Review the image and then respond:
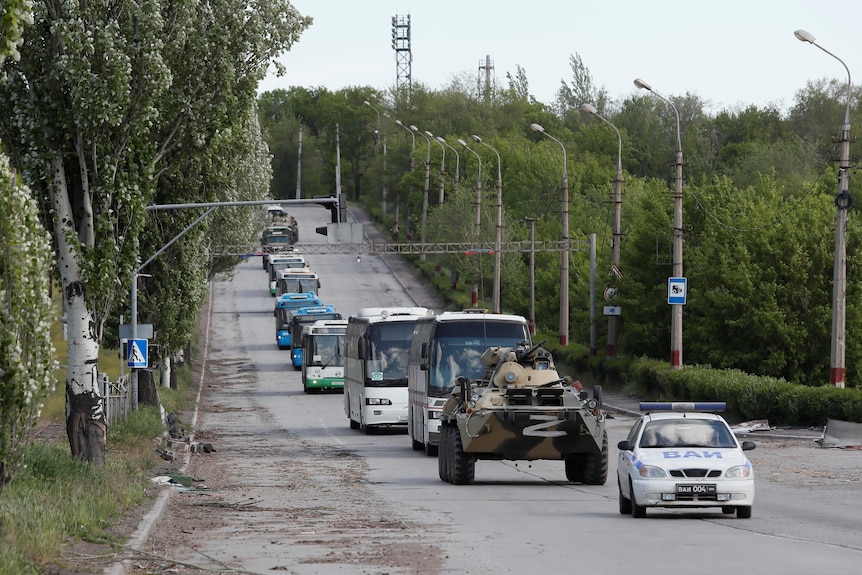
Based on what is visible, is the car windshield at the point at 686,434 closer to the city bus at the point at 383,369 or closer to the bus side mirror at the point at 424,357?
the bus side mirror at the point at 424,357

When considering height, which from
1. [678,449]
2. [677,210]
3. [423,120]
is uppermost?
[423,120]

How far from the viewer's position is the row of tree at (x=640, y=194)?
50.0 metres

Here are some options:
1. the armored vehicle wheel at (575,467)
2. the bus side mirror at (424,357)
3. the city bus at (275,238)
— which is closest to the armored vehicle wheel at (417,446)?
the bus side mirror at (424,357)

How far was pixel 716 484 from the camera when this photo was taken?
→ 60.4ft

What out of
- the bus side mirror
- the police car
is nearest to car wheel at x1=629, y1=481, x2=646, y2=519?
the police car

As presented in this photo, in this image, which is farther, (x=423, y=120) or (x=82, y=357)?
(x=423, y=120)

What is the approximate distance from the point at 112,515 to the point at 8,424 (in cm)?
228

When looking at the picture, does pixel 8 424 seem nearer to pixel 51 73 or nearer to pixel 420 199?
pixel 51 73

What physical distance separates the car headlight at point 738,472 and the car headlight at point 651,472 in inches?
32.7

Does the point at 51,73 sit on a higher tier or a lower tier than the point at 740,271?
higher

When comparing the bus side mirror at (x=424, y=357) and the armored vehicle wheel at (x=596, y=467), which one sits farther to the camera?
the bus side mirror at (x=424, y=357)

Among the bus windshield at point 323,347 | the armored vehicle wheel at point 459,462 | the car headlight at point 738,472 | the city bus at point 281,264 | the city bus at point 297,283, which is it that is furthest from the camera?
the city bus at point 281,264

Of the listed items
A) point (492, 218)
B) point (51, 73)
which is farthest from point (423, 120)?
point (51, 73)

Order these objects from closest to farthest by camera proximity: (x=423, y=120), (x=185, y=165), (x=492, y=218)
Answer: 1. (x=185, y=165)
2. (x=492, y=218)
3. (x=423, y=120)
